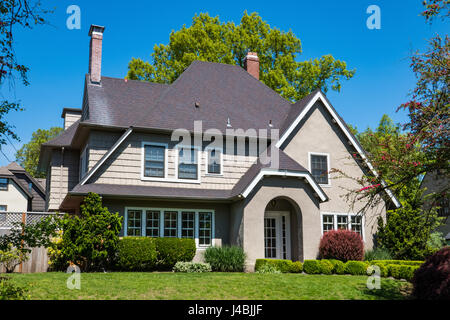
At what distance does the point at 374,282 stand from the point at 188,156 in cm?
1004

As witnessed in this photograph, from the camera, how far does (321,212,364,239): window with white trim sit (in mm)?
21703

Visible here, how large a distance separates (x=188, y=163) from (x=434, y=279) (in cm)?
1197

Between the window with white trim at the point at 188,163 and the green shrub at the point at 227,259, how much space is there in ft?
12.3

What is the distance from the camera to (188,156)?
67.3 feet

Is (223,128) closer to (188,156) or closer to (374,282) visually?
(188,156)

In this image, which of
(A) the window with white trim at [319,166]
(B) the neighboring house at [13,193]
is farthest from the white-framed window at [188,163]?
(B) the neighboring house at [13,193]

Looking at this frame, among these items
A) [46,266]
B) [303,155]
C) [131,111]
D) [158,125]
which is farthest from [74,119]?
[303,155]

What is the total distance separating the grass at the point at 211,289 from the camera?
10758mm

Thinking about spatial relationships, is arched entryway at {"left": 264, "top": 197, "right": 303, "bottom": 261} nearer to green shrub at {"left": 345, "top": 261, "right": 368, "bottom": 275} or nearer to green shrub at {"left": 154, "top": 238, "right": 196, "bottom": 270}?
green shrub at {"left": 345, "top": 261, "right": 368, "bottom": 275}

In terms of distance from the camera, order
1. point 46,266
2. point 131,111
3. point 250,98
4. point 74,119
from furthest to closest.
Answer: point 74,119 → point 250,98 → point 131,111 → point 46,266

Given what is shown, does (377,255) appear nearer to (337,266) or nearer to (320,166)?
(337,266)

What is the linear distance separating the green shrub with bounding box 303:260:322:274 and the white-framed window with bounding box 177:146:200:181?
6125mm
